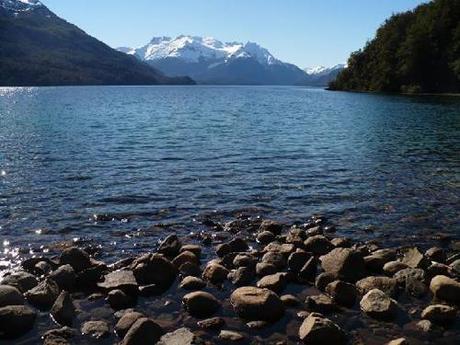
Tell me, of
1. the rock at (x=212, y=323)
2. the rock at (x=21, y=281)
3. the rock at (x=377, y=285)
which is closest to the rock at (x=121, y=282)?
the rock at (x=21, y=281)

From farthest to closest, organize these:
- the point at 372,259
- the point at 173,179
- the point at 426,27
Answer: the point at 426,27, the point at 173,179, the point at 372,259

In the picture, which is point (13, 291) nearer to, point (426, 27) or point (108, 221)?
point (108, 221)

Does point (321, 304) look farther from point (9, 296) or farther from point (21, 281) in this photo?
point (21, 281)

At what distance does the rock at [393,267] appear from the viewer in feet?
57.0

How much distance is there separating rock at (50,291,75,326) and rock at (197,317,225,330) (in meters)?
3.64

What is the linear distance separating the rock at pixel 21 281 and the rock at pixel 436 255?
13990mm

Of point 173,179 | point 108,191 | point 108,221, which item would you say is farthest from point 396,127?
point 108,221

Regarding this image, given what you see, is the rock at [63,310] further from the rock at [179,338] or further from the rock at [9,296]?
the rock at [179,338]

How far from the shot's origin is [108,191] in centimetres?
3072

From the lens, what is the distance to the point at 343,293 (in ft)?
50.9

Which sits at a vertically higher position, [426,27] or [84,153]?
[426,27]

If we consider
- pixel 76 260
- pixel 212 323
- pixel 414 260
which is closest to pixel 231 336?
pixel 212 323

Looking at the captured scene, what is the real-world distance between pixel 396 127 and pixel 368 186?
39943 millimetres

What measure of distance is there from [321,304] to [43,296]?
8.23m
